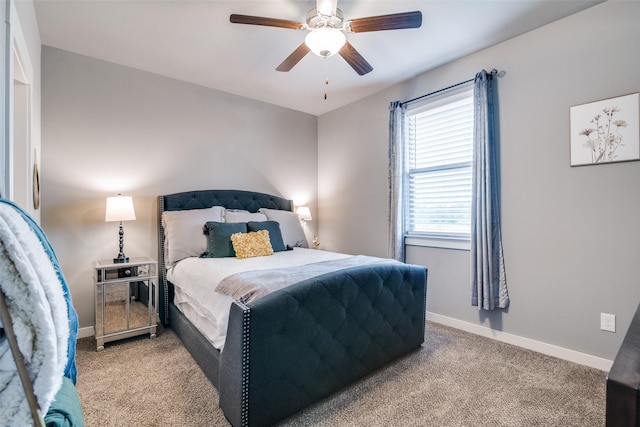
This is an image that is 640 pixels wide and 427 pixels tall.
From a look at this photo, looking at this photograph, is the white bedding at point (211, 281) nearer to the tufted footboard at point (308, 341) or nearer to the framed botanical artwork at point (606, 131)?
the tufted footboard at point (308, 341)

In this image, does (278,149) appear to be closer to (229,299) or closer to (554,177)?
(229,299)

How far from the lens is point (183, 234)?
3.00 metres

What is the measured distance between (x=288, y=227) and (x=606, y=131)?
295cm

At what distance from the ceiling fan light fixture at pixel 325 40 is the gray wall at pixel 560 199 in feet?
5.35

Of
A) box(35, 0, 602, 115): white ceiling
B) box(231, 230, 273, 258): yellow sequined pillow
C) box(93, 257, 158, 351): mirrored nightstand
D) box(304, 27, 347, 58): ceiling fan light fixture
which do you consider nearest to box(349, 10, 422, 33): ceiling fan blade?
box(304, 27, 347, 58): ceiling fan light fixture

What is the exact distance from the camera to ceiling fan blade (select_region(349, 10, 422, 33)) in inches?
73.9

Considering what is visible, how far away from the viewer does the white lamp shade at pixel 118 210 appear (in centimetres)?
274

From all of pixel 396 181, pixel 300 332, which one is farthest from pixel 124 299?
pixel 396 181

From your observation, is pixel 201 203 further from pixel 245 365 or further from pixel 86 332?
pixel 245 365

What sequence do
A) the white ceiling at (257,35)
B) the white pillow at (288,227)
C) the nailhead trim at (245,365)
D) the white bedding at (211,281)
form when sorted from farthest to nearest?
1. the white pillow at (288,227)
2. the white ceiling at (257,35)
3. the white bedding at (211,281)
4. the nailhead trim at (245,365)

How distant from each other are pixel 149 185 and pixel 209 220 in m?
0.78

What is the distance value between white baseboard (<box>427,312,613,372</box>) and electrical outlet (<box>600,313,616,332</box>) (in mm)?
228

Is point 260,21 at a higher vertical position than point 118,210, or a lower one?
higher

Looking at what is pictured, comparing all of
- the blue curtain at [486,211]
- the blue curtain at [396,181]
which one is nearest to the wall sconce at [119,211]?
the blue curtain at [396,181]
